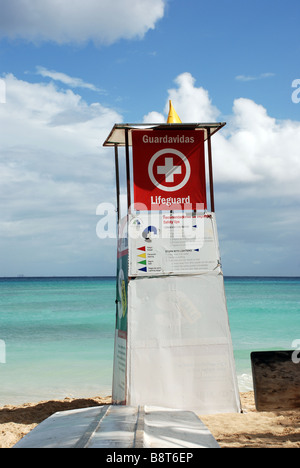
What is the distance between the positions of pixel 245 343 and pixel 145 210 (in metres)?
11.1

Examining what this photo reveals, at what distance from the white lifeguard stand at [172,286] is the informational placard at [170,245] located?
0.04ft

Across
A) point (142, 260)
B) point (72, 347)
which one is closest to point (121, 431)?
point (142, 260)

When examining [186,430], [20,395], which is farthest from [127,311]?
[20,395]

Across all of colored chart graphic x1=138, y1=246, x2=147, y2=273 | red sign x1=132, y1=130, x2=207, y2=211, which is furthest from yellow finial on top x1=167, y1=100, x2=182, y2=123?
colored chart graphic x1=138, y1=246, x2=147, y2=273


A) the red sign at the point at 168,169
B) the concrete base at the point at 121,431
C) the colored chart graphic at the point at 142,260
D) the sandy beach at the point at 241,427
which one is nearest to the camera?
the concrete base at the point at 121,431

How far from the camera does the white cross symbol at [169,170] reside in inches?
279

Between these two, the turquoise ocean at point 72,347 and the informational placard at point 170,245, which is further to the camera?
the turquoise ocean at point 72,347

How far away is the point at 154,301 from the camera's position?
22.0ft

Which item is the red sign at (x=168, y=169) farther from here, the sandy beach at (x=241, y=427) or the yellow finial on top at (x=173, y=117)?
the sandy beach at (x=241, y=427)

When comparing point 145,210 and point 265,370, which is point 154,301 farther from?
point 265,370

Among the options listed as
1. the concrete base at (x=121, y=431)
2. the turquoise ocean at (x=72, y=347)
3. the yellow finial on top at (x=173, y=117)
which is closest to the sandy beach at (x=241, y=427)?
the concrete base at (x=121, y=431)

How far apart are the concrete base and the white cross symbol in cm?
333

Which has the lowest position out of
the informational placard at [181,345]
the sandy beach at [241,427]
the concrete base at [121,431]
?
the sandy beach at [241,427]
